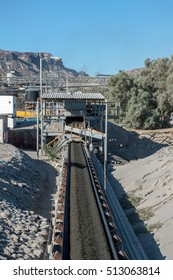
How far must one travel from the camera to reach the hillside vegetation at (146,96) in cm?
5278

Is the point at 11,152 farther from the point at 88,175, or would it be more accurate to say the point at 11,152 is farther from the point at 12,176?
the point at 88,175

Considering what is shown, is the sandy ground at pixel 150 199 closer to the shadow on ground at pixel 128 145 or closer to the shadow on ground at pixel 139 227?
the shadow on ground at pixel 139 227

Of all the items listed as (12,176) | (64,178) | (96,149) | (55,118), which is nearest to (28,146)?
(55,118)

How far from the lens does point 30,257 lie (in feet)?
42.4

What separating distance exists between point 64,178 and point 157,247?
25.5ft

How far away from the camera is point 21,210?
18.0 m

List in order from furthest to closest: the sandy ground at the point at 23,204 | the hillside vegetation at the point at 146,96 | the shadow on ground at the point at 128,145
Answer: the hillside vegetation at the point at 146,96
the shadow on ground at the point at 128,145
the sandy ground at the point at 23,204

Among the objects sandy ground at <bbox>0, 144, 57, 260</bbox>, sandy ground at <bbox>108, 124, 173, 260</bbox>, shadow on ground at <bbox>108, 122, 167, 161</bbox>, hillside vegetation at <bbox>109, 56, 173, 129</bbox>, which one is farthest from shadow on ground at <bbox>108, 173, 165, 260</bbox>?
hillside vegetation at <bbox>109, 56, 173, 129</bbox>

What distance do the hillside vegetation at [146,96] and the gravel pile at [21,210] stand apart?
25.8 meters

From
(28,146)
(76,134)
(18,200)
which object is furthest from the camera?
(28,146)

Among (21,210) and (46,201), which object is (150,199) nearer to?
(46,201)

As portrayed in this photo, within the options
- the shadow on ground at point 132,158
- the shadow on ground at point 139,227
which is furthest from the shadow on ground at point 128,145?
the shadow on ground at point 139,227


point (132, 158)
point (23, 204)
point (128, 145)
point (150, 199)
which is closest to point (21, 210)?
point (23, 204)

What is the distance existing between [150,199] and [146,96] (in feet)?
119
